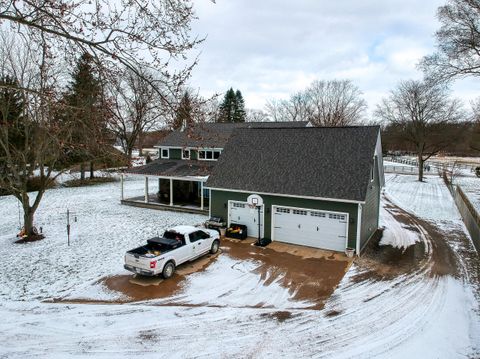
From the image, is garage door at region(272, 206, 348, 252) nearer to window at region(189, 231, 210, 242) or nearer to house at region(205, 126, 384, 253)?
house at region(205, 126, 384, 253)

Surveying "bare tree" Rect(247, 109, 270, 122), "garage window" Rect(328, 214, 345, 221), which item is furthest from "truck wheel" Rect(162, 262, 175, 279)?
"bare tree" Rect(247, 109, 270, 122)

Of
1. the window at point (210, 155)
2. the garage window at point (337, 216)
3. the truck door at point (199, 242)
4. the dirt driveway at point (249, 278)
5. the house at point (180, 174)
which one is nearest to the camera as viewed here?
the dirt driveway at point (249, 278)

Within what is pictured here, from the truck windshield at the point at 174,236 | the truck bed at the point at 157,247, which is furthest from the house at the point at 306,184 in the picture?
the truck bed at the point at 157,247

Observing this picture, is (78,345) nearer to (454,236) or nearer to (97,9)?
(97,9)

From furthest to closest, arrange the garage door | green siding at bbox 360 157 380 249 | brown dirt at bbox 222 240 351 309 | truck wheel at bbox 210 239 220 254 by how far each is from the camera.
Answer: green siding at bbox 360 157 380 249 → the garage door → truck wheel at bbox 210 239 220 254 → brown dirt at bbox 222 240 351 309

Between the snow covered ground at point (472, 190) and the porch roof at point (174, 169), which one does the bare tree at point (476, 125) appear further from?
the porch roof at point (174, 169)

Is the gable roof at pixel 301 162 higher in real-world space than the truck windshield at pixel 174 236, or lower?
higher
